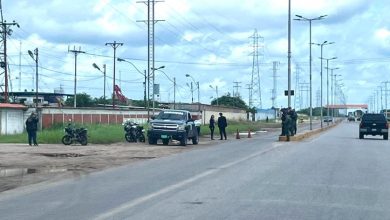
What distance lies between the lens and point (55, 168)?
2231 centimetres

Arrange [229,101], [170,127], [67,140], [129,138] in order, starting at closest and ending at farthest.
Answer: [67,140], [170,127], [129,138], [229,101]

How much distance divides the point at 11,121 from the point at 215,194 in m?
41.5

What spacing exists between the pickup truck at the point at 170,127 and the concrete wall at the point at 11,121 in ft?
57.3

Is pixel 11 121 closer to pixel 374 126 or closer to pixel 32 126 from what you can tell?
pixel 32 126

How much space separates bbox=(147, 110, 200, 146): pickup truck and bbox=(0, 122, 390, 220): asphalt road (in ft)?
48.3

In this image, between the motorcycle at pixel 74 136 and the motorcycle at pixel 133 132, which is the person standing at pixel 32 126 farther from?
the motorcycle at pixel 133 132

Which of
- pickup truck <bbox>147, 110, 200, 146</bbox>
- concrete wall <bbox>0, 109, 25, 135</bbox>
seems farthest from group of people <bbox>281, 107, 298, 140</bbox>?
concrete wall <bbox>0, 109, 25, 135</bbox>

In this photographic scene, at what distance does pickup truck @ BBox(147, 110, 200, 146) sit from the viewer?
3769cm

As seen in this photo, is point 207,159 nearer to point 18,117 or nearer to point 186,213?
point 186,213

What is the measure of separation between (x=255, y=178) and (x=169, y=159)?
8.82m

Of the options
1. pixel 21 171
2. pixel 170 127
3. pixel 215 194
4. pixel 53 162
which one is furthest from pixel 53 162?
pixel 170 127

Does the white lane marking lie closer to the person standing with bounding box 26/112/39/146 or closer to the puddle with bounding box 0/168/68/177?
the puddle with bounding box 0/168/68/177

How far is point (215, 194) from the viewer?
47.0 ft

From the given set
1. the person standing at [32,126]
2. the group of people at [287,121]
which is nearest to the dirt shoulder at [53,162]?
the person standing at [32,126]
